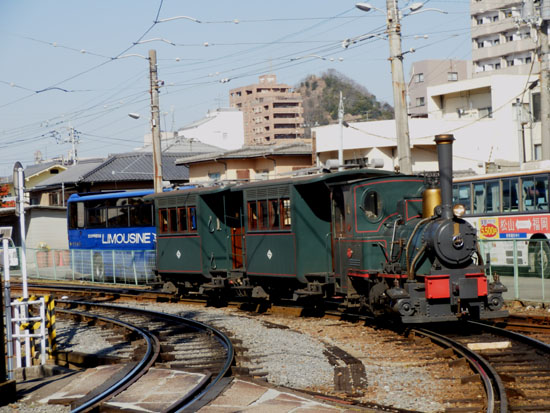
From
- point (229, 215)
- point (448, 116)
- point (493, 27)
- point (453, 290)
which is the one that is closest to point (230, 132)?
point (493, 27)

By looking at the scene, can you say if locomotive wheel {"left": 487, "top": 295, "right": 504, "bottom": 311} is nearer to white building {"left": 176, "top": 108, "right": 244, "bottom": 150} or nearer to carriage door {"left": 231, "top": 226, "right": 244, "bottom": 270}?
carriage door {"left": 231, "top": 226, "right": 244, "bottom": 270}

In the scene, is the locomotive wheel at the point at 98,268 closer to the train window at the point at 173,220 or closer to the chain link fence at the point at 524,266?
the train window at the point at 173,220

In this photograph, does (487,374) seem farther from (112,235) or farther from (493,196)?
(112,235)

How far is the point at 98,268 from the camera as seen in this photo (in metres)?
30.8

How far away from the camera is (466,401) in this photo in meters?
8.38

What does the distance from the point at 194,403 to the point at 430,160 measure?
35261mm

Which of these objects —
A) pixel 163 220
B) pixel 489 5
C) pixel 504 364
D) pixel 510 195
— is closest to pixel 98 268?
pixel 163 220

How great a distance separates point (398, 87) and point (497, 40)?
54.2 m

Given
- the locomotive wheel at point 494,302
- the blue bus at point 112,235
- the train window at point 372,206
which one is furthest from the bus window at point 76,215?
the locomotive wheel at point 494,302

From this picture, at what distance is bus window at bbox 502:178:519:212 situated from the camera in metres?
23.1

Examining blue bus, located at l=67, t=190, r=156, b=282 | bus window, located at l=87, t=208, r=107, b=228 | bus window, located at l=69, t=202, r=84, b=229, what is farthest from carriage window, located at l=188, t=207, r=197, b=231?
bus window, located at l=69, t=202, r=84, b=229

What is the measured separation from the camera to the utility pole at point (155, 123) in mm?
25766

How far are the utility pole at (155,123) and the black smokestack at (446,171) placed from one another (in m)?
14.5

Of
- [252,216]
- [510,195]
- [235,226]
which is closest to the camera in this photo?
[252,216]
